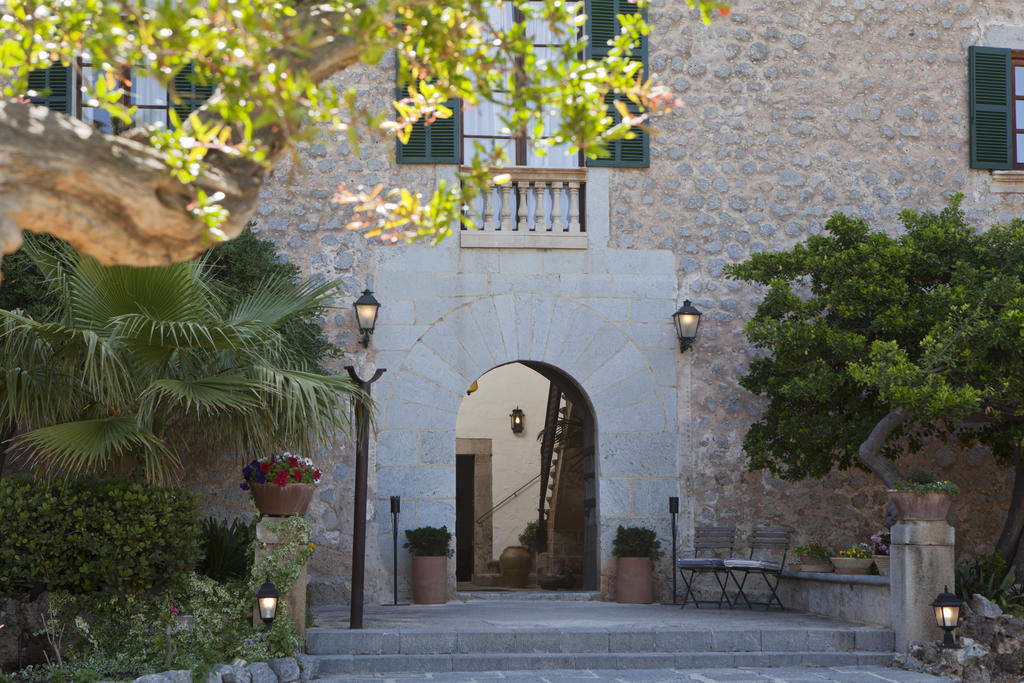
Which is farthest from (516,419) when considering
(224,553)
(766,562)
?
(224,553)

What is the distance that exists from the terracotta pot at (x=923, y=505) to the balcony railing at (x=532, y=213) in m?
3.81

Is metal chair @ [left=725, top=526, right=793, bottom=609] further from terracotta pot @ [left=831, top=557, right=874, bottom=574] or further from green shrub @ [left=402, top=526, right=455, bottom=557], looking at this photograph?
green shrub @ [left=402, top=526, right=455, bottom=557]

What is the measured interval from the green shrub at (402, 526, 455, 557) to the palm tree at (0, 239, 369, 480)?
2.50 meters

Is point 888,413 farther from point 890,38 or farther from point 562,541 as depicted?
point 562,541

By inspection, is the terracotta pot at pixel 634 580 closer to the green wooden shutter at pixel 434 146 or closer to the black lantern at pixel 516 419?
the green wooden shutter at pixel 434 146

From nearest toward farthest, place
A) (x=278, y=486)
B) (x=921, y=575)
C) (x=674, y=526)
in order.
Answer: (x=278, y=486) → (x=921, y=575) → (x=674, y=526)

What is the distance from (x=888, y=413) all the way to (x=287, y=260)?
520 cm

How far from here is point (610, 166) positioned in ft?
35.1

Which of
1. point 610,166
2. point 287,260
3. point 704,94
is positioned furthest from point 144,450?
point 704,94

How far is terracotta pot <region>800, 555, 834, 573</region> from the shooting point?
9688 millimetres

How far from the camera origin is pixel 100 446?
6855mm

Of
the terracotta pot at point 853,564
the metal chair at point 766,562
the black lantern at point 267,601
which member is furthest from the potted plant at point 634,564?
the black lantern at point 267,601

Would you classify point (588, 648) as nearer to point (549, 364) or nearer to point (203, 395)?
point (203, 395)

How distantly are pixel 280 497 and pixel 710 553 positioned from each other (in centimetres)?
427
